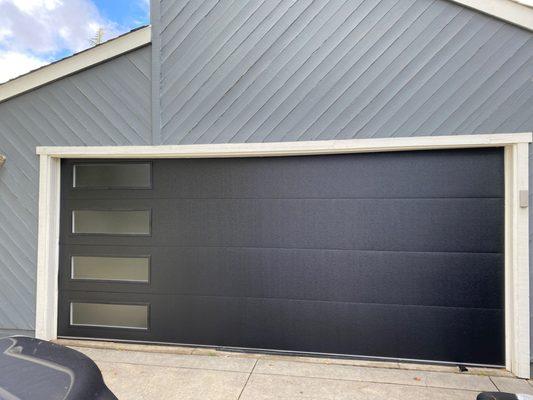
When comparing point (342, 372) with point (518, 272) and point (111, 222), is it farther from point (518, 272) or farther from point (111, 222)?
point (111, 222)

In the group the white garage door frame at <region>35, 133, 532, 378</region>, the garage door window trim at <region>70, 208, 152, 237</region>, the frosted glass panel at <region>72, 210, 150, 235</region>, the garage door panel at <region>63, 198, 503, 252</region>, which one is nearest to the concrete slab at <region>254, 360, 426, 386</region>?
the white garage door frame at <region>35, 133, 532, 378</region>

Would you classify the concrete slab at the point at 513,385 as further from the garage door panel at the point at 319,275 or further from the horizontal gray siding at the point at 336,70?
the horizontal gray siding at the point at 336,70

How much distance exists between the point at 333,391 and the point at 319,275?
1.05m

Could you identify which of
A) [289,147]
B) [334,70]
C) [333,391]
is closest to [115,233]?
[289,147]

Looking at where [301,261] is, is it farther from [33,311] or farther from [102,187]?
[33,311]

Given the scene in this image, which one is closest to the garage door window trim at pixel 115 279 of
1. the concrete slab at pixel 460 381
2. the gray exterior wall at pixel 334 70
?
the gray exterior wall at pixel 334 70

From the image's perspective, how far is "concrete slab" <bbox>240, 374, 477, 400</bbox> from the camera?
8.64ft

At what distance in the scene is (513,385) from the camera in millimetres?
2797

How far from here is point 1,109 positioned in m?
3.84

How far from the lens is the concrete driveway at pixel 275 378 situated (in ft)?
8.80

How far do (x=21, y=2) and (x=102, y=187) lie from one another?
4941mm

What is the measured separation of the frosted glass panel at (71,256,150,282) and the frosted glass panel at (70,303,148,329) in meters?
0.31

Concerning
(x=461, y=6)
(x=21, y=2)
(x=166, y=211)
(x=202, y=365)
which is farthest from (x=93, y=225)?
(x=21, y=2)

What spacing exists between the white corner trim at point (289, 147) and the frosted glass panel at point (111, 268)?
1169mm
